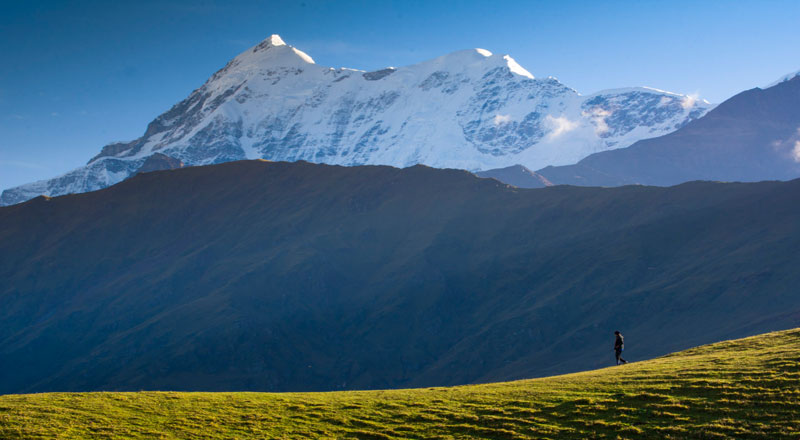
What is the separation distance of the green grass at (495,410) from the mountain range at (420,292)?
75.4m

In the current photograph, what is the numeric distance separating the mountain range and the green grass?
75.4 meters

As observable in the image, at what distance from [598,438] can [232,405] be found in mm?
16869

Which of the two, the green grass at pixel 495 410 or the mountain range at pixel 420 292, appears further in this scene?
the mountain range at pixel 420 292

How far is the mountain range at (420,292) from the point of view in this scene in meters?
123

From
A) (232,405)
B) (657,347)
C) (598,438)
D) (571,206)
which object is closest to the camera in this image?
(598,438)

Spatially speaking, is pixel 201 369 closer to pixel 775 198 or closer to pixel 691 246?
pixel 691 246

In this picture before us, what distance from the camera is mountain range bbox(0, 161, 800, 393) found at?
123 metres

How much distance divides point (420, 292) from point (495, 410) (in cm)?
12185

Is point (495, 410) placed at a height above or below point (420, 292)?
below

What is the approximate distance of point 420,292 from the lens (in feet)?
495

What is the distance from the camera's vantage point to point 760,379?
2909cm

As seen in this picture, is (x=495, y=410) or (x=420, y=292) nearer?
(x=495, y=410)

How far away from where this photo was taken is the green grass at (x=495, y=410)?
84.0 ft

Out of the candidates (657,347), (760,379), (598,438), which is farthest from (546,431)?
(657,347)
